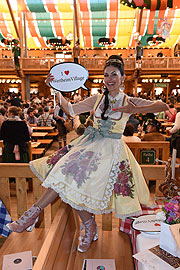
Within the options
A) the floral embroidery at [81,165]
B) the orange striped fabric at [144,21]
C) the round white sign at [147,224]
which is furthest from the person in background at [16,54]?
the round white sign at [147,224]

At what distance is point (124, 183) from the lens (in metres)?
1.60

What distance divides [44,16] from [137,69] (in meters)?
8.84

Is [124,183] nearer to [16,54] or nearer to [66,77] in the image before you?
[66,77]

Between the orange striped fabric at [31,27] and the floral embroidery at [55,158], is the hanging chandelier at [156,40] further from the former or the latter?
the floral embroidery at [55,158]

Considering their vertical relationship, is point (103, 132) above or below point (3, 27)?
below

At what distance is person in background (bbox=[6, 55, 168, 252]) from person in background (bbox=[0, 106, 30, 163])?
2184mm

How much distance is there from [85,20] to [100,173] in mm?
19517

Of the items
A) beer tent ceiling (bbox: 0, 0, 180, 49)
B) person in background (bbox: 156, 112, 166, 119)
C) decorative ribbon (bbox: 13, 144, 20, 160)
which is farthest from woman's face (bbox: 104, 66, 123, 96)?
beer tent ceiling (bbox: 0, 0, 180, 49)

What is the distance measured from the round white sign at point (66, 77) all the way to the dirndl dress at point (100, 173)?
320mm

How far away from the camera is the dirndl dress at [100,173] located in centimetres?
151

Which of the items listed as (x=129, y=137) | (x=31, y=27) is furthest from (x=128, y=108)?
(x=31, y=27)

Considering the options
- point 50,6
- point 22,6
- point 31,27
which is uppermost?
point 22,6

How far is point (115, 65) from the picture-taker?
1.75 m

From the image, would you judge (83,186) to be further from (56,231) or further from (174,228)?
(174,228)
